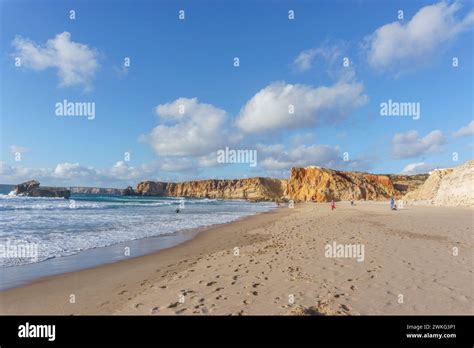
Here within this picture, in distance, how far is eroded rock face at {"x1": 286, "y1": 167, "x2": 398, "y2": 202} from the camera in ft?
332

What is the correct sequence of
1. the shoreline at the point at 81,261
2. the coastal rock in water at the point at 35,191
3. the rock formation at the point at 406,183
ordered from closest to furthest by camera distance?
the shoreline at the point at 81,261 → the coastal rock in water at the point at 35,191 → the rock formation at the point at 406,183

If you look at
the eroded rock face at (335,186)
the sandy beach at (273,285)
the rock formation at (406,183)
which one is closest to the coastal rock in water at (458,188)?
the sandy beach at (273,285)

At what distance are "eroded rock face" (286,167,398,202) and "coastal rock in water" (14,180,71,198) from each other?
85276 millimetres

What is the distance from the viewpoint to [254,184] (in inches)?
7165

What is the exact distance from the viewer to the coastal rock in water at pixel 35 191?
94094 mm

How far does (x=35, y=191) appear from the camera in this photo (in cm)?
9594

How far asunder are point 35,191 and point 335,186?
102247 mm

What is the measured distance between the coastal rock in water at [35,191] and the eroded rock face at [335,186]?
85276 millimetres

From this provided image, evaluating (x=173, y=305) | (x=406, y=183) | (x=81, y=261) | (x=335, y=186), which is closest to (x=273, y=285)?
(x=173, y=305)

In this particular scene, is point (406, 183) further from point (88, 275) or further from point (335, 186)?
point (88, 275)

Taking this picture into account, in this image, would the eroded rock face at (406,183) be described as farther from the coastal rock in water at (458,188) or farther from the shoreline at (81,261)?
the shoreline at (81,261)

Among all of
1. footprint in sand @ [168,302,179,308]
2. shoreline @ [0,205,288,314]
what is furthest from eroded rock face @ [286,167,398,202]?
footprint in sand @ [168,302,179,308]
